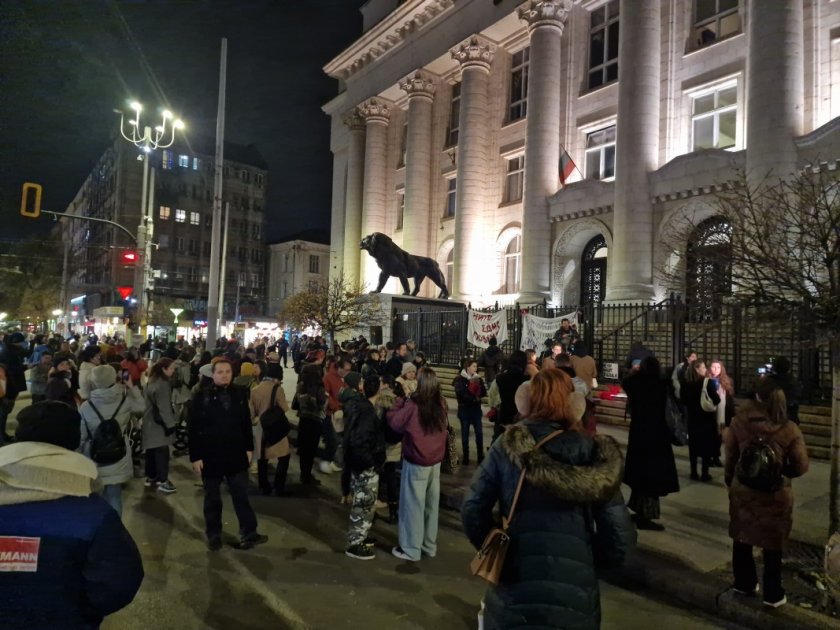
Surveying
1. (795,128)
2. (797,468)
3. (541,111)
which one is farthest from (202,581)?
(541,111)

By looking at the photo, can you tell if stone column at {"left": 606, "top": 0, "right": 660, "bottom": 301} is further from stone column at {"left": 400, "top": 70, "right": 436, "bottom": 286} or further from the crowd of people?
stone column at {"left": 400, "top": 70, "right": 436, "bottom": 286}

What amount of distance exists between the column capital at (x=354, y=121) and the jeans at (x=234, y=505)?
35.1 meters

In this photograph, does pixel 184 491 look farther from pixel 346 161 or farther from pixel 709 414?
pixel 346 161

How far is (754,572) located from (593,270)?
21116mm

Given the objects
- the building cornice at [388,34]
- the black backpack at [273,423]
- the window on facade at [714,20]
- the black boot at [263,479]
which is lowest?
the black boot at [263,479]

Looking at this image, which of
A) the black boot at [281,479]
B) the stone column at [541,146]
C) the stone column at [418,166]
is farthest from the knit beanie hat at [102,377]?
the stone column at [418,166]

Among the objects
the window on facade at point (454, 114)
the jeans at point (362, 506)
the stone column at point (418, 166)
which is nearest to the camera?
the jeans at point (362, 506)

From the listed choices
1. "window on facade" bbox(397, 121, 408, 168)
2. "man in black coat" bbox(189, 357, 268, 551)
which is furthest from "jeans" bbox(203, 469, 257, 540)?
"window on facade" bbox(397, 121, 408, 168)

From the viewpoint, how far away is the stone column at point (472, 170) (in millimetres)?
28109

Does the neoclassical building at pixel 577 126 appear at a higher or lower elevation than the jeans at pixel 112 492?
higher

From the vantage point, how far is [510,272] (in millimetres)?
28531

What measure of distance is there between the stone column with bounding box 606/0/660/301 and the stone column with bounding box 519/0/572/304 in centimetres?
367

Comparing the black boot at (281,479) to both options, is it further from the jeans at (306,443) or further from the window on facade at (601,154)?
the window on facade at (601,154)

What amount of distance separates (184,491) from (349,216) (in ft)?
101
